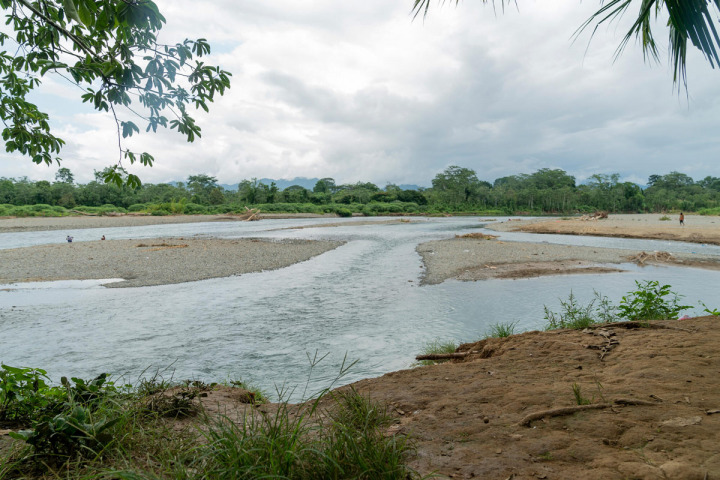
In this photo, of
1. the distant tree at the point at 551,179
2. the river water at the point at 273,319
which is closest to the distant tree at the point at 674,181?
the distant tree at the point at 551,179

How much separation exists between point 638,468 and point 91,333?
9.18m

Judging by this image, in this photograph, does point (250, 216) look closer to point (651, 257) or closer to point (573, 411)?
point (651, 257)

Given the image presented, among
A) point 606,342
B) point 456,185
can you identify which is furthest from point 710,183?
point 606,342

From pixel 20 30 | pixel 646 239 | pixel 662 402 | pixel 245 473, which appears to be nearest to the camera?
pixel 245 473

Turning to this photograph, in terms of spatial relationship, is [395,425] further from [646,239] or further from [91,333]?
[646,239]

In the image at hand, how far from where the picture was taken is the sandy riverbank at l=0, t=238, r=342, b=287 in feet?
45.9

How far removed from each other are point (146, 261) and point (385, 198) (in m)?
79.5

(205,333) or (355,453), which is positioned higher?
(355,453)

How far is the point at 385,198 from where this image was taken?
→ 309ft

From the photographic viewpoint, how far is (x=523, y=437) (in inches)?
96.7

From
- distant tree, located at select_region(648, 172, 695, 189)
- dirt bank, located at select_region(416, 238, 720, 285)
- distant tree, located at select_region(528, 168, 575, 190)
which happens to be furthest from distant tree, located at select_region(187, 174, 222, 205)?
distant tree, located at select_region(648, 172, 695, 189)

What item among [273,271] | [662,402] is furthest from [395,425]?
[273,271]

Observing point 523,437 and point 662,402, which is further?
point 662,402

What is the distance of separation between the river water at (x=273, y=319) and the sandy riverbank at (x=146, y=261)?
4.40 ft
